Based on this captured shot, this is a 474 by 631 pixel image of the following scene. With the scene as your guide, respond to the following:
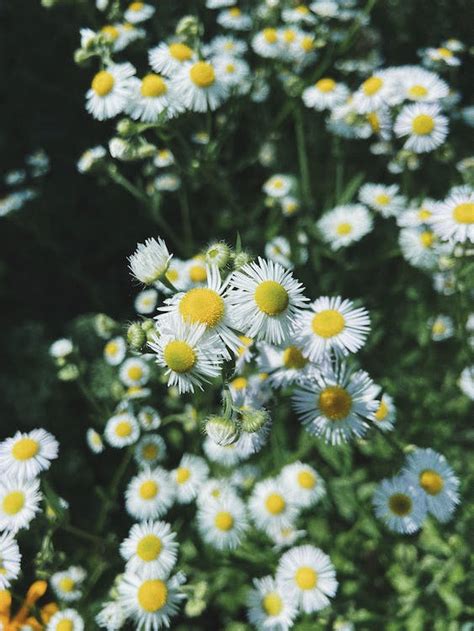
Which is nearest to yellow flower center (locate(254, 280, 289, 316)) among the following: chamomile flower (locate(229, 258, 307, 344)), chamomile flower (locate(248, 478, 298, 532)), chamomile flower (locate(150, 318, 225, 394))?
chamomile flower (locate(229, 258, 307, 344))

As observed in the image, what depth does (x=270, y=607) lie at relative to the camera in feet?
5.78

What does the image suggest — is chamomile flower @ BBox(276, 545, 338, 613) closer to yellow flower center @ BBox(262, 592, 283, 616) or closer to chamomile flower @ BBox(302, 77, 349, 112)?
yellow flower center @ BBox(262, 592, 283, 616)

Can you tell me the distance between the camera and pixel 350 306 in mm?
1531

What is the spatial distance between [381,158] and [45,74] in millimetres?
1603

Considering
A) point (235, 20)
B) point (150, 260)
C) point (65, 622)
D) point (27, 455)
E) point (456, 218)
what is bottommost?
point (65, 622)

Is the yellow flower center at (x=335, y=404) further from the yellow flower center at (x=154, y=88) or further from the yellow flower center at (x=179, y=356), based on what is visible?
the yellow flower center at (x=154, y=88)

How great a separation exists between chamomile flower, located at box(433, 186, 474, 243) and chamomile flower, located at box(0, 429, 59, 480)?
126cm

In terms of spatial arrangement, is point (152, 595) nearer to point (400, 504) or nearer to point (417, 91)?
point (400, 504)

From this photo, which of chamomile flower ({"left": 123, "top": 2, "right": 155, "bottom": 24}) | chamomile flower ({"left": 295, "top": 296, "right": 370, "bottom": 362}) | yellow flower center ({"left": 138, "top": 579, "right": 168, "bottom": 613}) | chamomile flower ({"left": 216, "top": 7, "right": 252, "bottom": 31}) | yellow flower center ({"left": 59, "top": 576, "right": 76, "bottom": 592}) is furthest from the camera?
chamomile flower ({"left": 216, "top": 7, "right": 252, "bottom": 31})

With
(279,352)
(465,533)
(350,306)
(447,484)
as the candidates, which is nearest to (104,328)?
(279,352)

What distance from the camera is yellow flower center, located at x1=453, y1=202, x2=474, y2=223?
1.75 m

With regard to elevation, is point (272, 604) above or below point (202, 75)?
below

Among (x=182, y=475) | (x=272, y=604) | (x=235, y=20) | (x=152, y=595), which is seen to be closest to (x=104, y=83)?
(x=235, y=20)

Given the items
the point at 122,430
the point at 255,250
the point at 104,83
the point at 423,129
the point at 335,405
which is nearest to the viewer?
the point at 335,405
